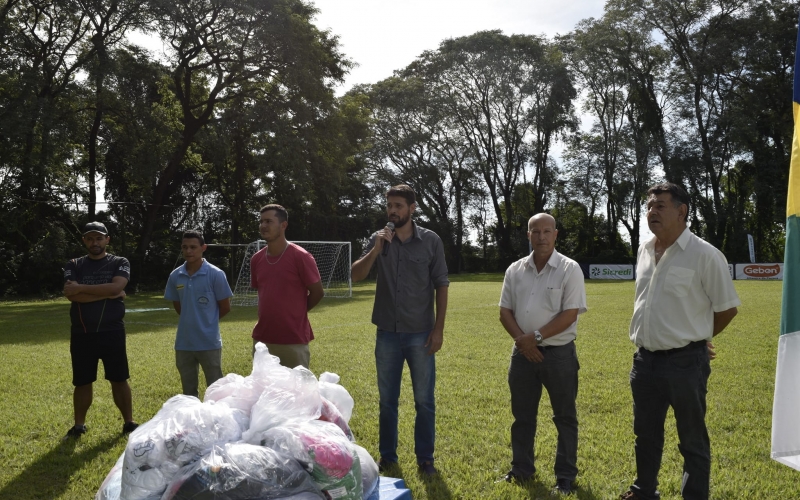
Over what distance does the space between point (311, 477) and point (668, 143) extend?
4740 cm

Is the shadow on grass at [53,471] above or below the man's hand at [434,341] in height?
below

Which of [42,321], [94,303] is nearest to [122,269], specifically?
[94,303]

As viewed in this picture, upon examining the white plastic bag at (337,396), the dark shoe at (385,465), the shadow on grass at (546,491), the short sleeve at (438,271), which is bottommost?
the dark shoe at (385,465)

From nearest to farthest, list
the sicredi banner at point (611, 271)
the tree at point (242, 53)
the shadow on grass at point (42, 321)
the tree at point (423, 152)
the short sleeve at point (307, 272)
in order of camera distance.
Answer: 1. the short sleeve at point (307, 272)
2. the shadow on grass at point (42, 321)
3. the tree at point (242, 53)
4. the sicredi banner at point (611, 271)
5. the tree at point (423, 152)

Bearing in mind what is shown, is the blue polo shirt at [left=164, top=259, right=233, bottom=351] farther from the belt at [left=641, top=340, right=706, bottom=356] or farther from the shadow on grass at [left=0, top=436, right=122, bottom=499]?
the belt at [left=641, top=340, right=706, bottom=356]

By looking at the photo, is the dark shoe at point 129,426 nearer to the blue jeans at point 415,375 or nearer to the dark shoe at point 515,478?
the blue jeans at point 415,375

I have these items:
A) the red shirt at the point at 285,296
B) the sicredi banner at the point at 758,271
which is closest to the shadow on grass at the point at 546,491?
the red shirt at the point at 285,296

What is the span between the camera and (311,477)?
2375 mm

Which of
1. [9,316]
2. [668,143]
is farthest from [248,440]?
[668,143]

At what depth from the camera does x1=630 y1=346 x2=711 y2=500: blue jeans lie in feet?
11.8

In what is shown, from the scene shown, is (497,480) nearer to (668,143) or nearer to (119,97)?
(119,97)

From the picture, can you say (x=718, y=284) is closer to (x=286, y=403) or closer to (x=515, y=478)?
(x=515, y=478)

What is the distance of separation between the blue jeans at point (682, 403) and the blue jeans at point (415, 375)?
142 cm

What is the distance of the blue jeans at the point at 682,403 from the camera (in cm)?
359
